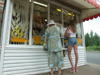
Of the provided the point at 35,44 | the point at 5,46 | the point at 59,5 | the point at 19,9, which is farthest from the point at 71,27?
the point at 5,46

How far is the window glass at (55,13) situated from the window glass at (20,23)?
123 centimetres

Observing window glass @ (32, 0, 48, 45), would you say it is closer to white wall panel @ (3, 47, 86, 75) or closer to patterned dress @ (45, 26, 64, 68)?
white wall panel @ (3, 47, 86, 75)

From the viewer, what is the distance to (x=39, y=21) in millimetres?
3309

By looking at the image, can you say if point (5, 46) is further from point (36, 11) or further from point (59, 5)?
point (59, 5)

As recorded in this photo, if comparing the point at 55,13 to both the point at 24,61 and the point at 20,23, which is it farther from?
the point at 24,61

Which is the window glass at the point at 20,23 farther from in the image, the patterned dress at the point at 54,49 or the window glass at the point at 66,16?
the window glass at the point at 66,16

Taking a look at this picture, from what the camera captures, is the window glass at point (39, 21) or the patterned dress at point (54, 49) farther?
the window glass at point (39, 21)

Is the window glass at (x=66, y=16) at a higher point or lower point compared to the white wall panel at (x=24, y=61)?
higher

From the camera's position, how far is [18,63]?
239 cm

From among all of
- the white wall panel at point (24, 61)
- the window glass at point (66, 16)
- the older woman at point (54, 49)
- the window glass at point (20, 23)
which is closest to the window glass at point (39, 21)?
the window glass at point (20, 23)

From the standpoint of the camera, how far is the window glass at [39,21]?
10.0ft

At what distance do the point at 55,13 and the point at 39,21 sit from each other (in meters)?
1.05

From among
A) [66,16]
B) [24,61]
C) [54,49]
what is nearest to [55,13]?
[66,16]

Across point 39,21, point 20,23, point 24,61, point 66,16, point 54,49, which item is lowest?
point 24,61
